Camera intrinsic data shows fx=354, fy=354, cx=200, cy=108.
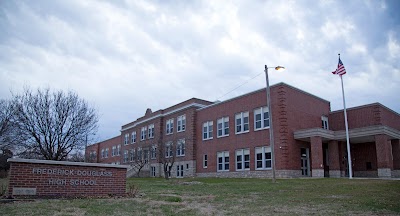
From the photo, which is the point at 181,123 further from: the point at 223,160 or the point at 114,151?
the point at 114,151

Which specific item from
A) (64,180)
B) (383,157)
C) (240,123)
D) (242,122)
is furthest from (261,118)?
(64,180)

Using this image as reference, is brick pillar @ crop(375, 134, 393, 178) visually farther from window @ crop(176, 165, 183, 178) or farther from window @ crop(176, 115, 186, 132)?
window @ crop(176, 165, 183, 178)

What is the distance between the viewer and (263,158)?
35.1 m

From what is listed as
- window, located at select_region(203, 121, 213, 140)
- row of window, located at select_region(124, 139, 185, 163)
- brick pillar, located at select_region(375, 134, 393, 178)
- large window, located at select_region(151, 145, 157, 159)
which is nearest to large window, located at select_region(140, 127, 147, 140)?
row of window, located at select_region(124, 139, 185, 163)

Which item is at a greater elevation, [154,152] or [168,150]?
[168,150]

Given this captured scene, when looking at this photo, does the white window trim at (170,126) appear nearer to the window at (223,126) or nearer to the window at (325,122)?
the window at (223,126)

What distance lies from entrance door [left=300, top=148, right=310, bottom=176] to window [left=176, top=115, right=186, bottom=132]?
1848 cm

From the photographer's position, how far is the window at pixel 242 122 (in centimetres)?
3792

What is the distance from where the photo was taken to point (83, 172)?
1412 centimetres

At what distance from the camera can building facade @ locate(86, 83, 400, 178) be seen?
32.8 metres

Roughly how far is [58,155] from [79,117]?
343 centimetres

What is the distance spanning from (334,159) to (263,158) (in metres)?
6.67

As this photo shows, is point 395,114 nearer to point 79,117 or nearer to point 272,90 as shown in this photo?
point 272,90

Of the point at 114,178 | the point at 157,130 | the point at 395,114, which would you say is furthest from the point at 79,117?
Answer: the point at 395,114
